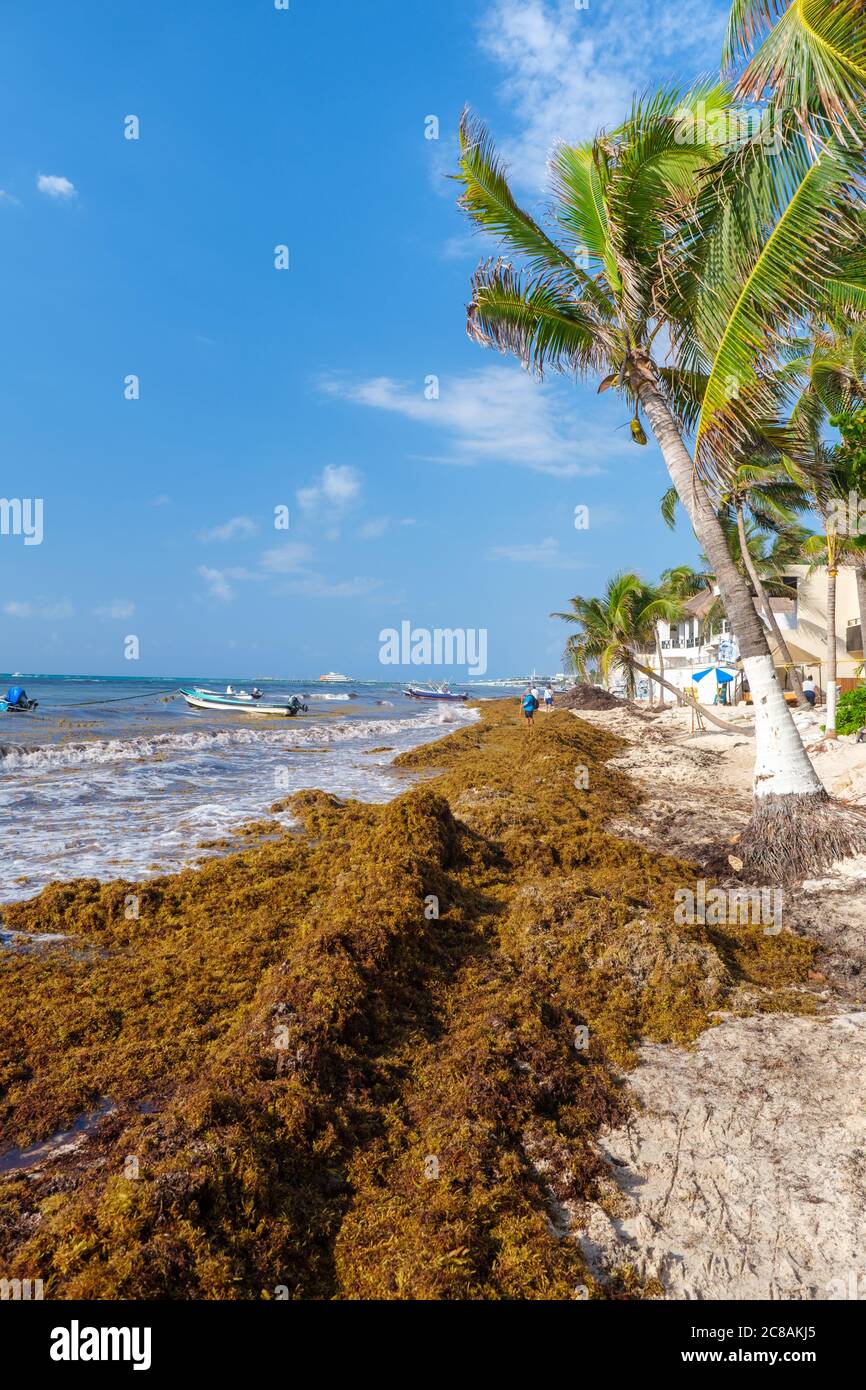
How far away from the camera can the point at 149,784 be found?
18312mm

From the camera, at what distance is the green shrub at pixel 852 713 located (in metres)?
21.1

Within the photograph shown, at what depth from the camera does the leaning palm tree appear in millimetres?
7973

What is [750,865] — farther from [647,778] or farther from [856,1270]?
[647,778]

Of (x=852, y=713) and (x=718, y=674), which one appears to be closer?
(x=852, y=713)

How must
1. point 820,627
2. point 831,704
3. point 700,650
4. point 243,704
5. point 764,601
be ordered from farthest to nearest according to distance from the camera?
point 700,650
point 243,704
point 820,627
point 764,601
point 831,704

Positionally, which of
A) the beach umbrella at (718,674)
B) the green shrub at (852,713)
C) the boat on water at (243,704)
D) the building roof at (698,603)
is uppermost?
the building roof at (698,603)

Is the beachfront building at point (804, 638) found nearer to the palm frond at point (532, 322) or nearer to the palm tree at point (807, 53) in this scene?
the palm frond at point (532, 322)

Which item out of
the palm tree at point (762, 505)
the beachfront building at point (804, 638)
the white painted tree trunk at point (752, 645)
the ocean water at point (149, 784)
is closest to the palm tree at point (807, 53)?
the white painted tree trunk at point (752, 645)

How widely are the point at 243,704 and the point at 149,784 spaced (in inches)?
1432

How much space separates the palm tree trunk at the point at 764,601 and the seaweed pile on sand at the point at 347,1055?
18.2 meters

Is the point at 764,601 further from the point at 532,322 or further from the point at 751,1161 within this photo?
the point at 751,1161

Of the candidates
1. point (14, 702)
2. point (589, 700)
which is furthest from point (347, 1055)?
point (589, 700)
